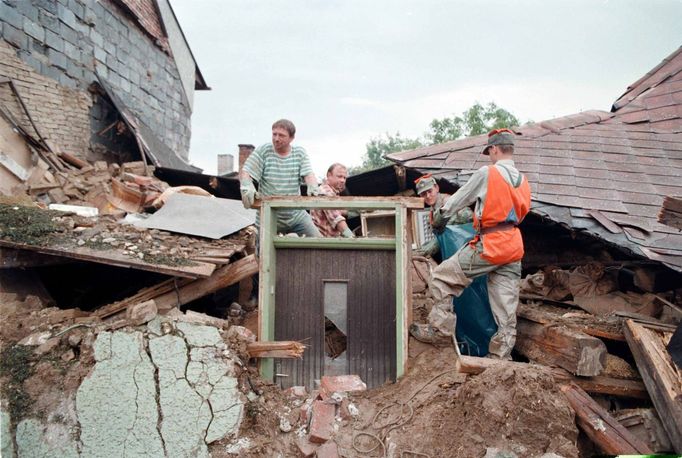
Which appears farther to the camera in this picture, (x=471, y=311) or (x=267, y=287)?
(x=471, y=311)

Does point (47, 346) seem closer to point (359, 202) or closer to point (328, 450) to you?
point (328, 450)

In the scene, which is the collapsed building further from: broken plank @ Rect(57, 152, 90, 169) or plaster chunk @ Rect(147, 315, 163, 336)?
broken plank @ Rect(57, 152, 90, 169)

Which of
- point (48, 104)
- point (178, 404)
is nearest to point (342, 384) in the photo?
point (178, 404)

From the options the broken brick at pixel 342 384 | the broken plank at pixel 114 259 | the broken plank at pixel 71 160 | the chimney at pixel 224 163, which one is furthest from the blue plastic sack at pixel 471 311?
the chimney at pixel 224 163

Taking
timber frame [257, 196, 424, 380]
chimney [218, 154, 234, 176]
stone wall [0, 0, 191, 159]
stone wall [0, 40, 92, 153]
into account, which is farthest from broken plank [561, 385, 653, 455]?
chimney [218, 154, 234, 176]

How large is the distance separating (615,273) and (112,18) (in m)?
10.3

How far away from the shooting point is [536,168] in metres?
5.31

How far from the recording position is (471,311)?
4.17 meters

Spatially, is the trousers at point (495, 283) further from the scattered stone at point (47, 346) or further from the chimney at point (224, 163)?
the chimney at point (224, 163)

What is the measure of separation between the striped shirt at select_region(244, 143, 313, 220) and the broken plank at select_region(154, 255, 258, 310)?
0.60 meters

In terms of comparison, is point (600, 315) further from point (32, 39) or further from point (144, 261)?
point (32, 39)

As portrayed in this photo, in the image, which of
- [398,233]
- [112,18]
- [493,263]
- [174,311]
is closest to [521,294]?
[493,263]

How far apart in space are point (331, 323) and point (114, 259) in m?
2.09

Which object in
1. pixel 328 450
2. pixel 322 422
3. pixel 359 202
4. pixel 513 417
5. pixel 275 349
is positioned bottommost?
pixel 328 450
